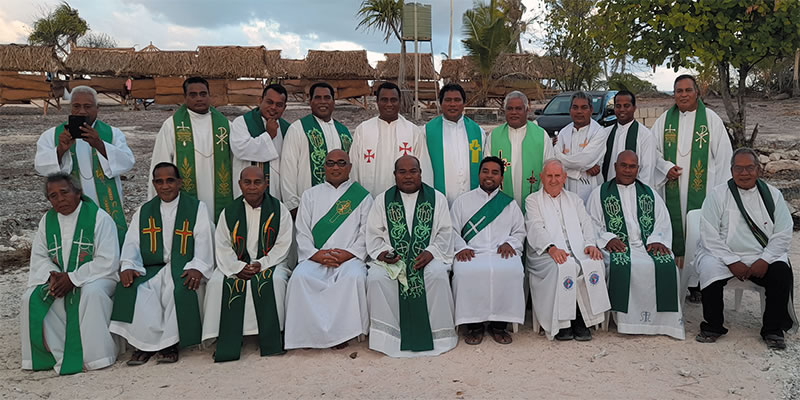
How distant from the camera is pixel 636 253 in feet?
17.0

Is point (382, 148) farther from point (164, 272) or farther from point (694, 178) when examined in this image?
point (694, 178)

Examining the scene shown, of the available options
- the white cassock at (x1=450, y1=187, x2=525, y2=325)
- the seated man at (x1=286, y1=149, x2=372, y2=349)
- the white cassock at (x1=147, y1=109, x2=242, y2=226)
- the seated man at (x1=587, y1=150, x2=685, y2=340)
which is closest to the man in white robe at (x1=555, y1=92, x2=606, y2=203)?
the seated man at (x1=587, y1=150, x2=685, y2=340)

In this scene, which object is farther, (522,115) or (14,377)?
(522,115)

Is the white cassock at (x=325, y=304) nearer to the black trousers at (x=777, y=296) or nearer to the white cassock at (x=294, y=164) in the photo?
the white cassock at (x=294, y=164)

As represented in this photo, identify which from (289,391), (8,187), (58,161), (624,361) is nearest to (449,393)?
(289,391)

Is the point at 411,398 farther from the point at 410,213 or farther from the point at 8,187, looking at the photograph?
the point at 8,187

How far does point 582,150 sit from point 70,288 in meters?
4.56

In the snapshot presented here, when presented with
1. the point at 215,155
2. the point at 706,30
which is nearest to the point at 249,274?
the point at 215,155

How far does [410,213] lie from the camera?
5246 mm

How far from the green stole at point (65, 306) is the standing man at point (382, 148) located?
8.01ft

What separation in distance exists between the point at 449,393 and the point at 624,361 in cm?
142

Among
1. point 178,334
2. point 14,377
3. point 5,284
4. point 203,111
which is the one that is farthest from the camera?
point 5,284

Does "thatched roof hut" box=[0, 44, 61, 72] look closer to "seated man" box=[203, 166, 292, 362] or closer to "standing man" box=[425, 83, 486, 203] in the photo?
"seated man" box=[203, 166, 292, 362]

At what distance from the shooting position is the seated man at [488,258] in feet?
16.0
